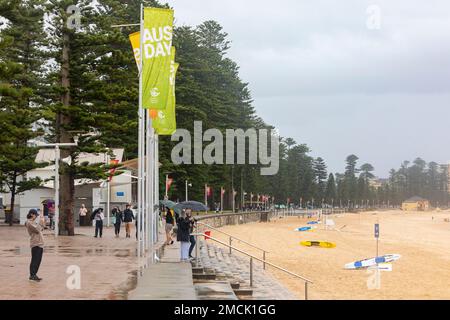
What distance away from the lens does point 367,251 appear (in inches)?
1613

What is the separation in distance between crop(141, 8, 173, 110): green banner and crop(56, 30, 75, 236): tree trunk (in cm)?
1305

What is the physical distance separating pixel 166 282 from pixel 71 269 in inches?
152

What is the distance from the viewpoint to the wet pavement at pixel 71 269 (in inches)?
563

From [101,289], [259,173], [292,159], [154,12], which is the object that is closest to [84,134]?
[154,12]

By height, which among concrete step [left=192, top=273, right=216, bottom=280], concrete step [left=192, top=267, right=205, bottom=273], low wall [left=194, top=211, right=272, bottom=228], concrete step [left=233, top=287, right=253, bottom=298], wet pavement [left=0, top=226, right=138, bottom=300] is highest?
wet pavement [left=0, top=226, right=138, bottom=300]

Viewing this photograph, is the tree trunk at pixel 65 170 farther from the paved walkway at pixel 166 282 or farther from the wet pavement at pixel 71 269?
the paved walkway at pixel 166 282

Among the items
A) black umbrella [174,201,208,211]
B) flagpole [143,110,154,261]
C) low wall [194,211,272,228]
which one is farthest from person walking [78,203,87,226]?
black umbrella [174,201,208,211]

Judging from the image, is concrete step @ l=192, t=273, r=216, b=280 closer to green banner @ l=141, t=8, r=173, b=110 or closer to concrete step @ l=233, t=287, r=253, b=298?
concrete step @ l=233, t=287, r=253, b=298

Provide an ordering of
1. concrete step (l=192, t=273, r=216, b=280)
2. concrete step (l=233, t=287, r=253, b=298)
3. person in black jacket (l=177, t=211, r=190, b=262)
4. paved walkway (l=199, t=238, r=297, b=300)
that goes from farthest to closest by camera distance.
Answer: person in black jacket (l=177, t=211, r=190, b=262) → paved walkway (l=199, t=238, r=297, b=300) → concrete step (l=192, t=273, r=216, b=280) → concrete step (l=233, t=287, r=253, b=298)

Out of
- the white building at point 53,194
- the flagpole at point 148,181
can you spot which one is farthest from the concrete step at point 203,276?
the white building at point 53,194

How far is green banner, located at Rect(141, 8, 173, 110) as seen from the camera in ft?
67.5

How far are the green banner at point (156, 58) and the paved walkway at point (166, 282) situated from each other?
4.40 metres
